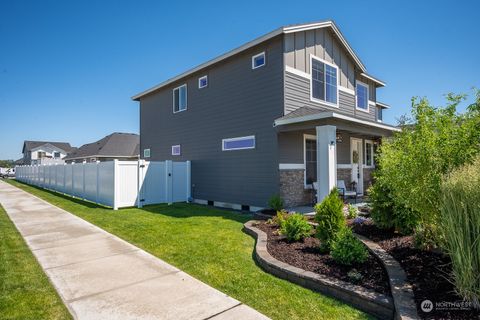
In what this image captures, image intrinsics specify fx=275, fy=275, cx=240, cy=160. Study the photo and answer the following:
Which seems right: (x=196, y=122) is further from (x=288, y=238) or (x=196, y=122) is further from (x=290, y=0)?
(x=288, y=238)

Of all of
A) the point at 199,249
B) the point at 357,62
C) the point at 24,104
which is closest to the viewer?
the point at 199,249

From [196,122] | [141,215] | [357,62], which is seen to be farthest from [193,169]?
[357,62]

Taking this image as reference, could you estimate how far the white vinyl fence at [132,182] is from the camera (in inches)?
452

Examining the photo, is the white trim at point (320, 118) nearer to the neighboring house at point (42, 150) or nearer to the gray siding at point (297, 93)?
the gray siding at point (297, 93)

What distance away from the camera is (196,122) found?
13.3 metres

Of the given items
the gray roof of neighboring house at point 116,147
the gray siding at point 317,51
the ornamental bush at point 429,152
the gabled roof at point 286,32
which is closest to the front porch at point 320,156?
the gray siding at point 317,51

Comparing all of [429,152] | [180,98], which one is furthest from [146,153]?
[429,152]

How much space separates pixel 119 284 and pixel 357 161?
12.6 m

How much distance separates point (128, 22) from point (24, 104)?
17.7 meters

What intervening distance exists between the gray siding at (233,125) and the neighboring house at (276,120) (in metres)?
0.04

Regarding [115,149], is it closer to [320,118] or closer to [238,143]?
[238,143]

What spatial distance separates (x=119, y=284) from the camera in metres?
3.95

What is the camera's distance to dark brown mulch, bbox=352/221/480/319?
2.70 m

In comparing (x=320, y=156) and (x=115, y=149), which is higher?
(x=115, y=149)
